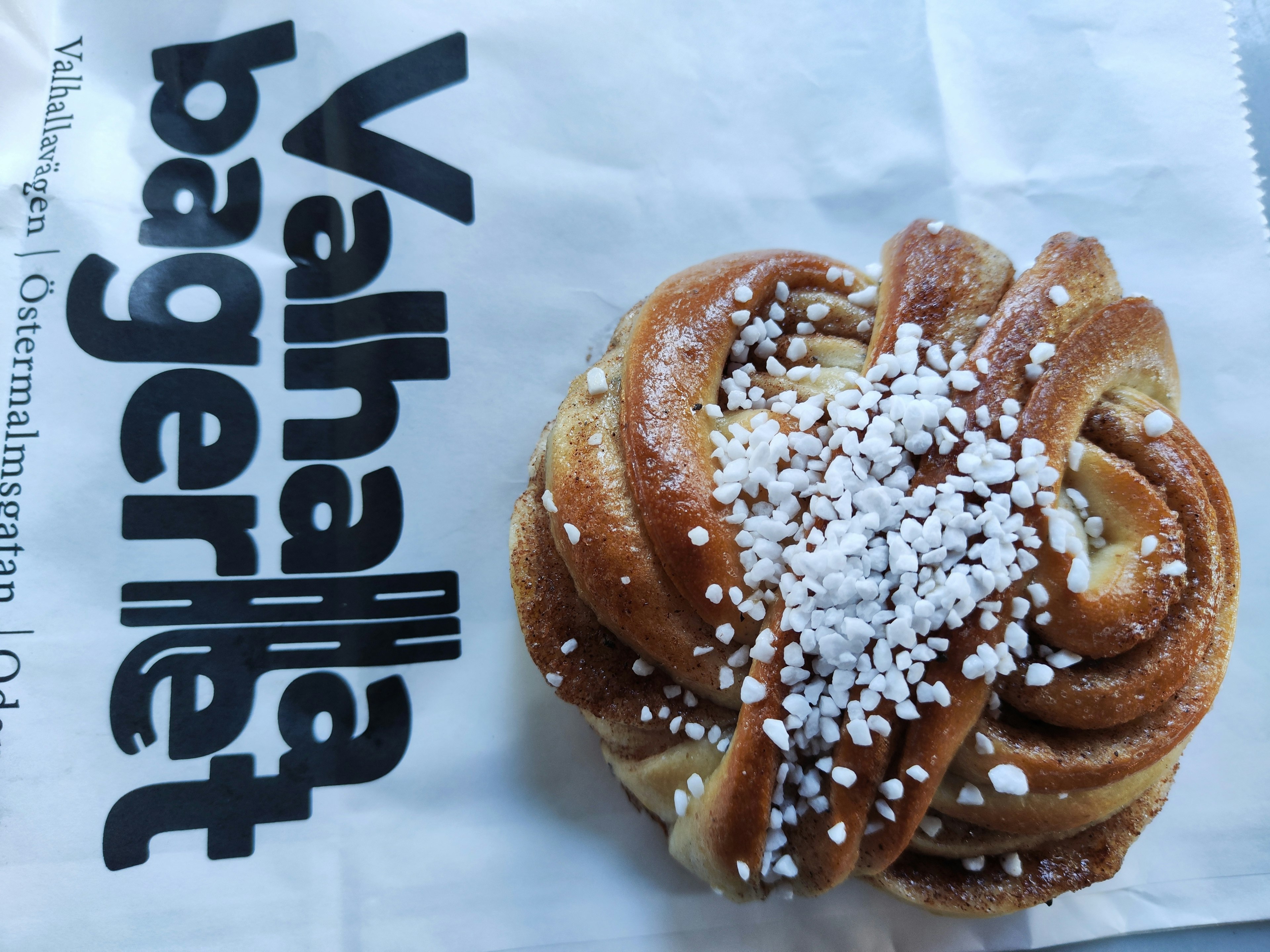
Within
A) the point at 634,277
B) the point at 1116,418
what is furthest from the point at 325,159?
the point at 1116,418

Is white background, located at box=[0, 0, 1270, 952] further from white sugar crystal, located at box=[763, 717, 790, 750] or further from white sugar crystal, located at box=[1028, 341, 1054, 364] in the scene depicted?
white sugar crystal, located at box=[1028, 341, 1054, 364]

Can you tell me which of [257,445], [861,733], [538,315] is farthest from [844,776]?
[257,445]

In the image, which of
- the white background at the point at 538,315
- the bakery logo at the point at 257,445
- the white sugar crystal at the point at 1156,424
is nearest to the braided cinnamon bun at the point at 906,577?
the white sugar crystal at the point at 1156,424

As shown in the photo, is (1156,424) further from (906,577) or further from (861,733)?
(861,733)

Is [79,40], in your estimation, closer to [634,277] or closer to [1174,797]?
[634,277]

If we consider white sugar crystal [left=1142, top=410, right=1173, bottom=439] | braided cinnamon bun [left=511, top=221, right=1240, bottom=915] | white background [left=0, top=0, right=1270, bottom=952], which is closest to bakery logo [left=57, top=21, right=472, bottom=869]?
white background [left=0, top=0, right=1270, bottom=952]
